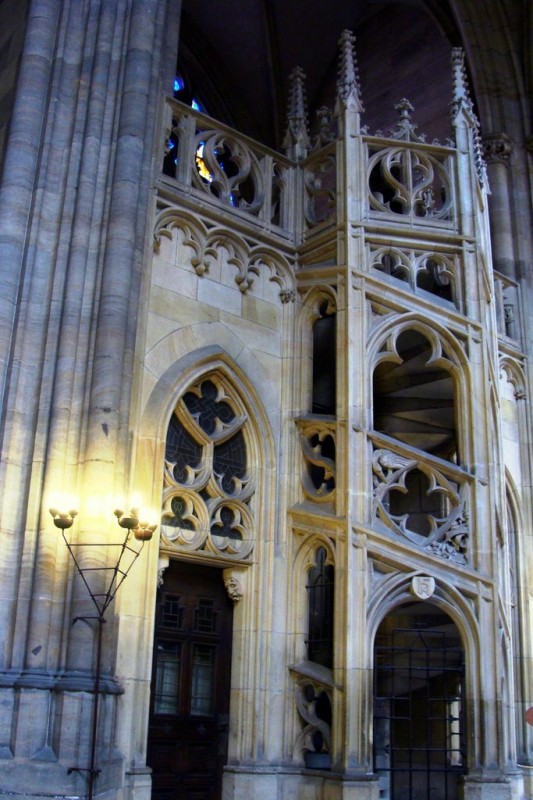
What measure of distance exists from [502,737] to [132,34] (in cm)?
683

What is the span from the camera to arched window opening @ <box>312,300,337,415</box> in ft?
34.3

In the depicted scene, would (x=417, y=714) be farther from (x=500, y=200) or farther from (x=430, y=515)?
(x=500, y=200)

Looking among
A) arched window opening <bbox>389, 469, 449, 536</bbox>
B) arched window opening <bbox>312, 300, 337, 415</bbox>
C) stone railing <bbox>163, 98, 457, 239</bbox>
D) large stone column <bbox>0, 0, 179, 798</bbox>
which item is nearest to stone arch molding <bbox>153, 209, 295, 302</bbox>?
stone railing <bbox>163, 98, 457, 239</bbox>

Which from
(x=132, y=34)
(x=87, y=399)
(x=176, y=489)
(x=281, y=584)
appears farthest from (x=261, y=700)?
(x=132, y=34)

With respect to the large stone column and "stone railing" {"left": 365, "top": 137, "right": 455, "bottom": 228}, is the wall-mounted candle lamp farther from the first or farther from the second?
"stone railing" {"left": 365, "top": 137, "right": 455, "bottom": 228}

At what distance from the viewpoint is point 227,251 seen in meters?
9.58

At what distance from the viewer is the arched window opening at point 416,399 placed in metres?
10.7

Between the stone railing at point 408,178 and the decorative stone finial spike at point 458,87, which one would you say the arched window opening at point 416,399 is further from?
the decorative stone finial spike at point 458,87

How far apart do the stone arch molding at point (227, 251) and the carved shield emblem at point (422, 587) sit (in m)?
2.98

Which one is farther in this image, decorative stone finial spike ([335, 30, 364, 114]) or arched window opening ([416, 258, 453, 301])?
decorative stone finial spike ([335, 30, 364, 114])

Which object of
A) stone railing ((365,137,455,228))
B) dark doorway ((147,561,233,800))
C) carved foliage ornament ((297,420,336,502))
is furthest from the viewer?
stone railing ((365,137,455,228))

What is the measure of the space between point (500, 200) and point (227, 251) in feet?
16.4

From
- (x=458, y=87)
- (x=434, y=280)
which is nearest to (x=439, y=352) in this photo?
(x=434, y=280)

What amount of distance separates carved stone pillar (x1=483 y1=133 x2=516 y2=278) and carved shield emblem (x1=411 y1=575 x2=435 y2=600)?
5361 millimetres
